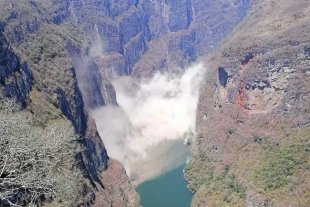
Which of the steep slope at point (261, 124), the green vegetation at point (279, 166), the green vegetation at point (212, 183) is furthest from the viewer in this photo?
the green vegetation at point (212, 183)

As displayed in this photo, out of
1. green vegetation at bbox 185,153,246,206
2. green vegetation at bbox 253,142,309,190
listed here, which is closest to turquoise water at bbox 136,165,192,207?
green vegetation at bbox 185,153,246,206

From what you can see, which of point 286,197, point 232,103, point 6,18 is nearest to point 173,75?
point 232,103

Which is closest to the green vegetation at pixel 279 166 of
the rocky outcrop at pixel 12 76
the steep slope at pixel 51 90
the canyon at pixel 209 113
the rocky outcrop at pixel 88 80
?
the canyon at pixel 209 113

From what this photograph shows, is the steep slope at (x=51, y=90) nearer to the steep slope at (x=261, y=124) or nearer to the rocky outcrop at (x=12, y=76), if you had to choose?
the rocky outcrop at (x=12, y=76)

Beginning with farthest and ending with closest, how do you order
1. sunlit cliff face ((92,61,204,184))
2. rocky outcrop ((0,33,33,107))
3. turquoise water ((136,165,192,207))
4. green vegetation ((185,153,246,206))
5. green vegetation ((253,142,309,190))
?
sunlit cliff face ((92,61,204,184)), turquoise water ((136,165,192,207)), green vegetation ((185,153,246,206)), green vegetation ((253,142,309,190)), rocky outcrop ((0,33,33,107))

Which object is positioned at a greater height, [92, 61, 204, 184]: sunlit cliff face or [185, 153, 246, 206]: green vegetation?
[185, 153, 246, 206]: green vegetation

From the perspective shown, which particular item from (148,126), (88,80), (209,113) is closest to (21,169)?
(88,80)

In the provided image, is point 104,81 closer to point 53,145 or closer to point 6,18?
point 6,18

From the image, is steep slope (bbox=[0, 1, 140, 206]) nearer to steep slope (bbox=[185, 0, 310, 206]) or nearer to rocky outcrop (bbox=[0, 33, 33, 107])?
rocky outcrop (bbox=[0, 33, 33, 107])
